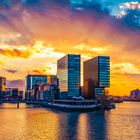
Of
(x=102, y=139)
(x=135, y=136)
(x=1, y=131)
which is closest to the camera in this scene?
(x=102, y=139)

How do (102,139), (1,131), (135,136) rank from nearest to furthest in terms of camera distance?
1. (102,139)
2. (135,136)
3. (1,131)

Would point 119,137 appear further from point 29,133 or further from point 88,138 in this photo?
point 29,133

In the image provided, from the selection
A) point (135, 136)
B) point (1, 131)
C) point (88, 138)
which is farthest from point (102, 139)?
point (1, 131)

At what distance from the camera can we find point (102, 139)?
299 ft

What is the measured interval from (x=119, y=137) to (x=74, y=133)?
47.2 ft

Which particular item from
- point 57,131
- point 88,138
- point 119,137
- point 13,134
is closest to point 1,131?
point 13,134

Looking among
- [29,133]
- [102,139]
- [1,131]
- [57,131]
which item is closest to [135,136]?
[102,139]

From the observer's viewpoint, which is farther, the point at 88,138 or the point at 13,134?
the point at 13,134

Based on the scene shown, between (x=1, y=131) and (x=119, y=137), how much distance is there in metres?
37.7

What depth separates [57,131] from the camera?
352 feet

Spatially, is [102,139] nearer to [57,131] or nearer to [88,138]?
[88,138]

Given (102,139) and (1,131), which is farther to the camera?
(1,131)

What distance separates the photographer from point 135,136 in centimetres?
9825

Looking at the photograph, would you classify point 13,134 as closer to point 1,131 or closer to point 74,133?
point 1,131
